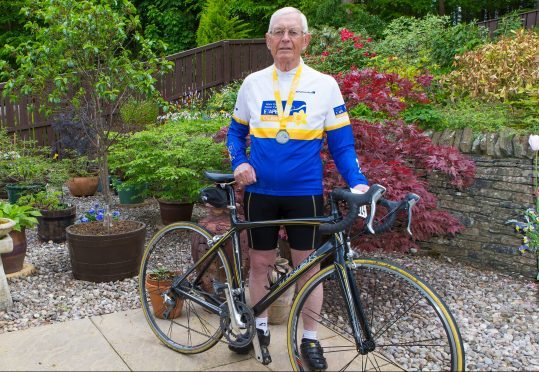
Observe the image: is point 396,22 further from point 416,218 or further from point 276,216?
point 276,216

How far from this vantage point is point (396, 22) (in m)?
10.1

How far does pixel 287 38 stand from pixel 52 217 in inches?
148

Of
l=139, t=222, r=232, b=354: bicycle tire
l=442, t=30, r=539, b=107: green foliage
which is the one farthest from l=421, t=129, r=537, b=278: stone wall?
l=139, t=222, r=232, b=354: bicycle tire

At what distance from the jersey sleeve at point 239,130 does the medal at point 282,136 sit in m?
Answer: 0.27

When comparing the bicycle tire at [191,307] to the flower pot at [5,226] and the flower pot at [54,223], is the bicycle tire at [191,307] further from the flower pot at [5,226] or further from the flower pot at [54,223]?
the flower pot at [54,223]

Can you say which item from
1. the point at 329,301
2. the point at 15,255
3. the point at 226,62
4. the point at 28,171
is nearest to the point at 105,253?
the point at 15,255

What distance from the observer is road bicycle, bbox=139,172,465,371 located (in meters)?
2.15

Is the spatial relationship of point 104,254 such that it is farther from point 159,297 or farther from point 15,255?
point 159,297

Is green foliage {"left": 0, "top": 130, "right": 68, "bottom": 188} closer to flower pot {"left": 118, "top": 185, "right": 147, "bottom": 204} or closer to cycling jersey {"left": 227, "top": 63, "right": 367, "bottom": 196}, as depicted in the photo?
flower pot {"left": 118, "top": 185, "right": 147, "bottom": 204}

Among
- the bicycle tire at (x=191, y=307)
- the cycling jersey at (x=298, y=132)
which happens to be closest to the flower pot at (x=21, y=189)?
the bicycle tire at (x=191, y=307)

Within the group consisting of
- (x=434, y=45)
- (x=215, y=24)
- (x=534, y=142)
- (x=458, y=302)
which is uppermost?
(x=215, y=24)

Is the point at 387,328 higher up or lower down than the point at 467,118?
lower down

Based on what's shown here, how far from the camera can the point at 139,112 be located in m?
8.73

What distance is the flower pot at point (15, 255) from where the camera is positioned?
4.28 m
